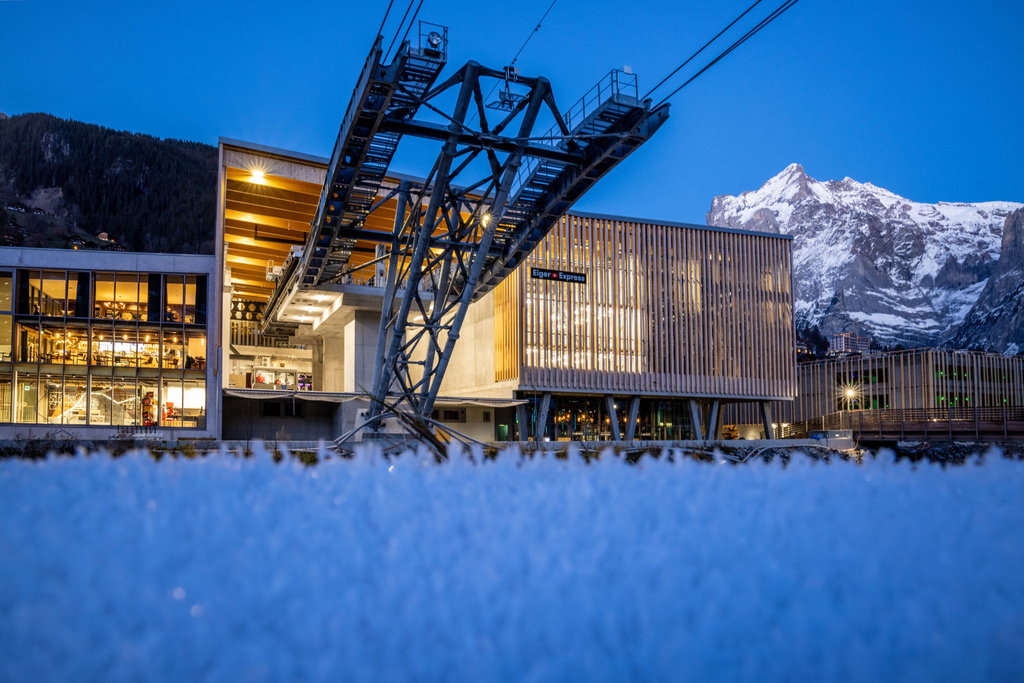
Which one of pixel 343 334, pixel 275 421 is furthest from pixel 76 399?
pixel 343 334

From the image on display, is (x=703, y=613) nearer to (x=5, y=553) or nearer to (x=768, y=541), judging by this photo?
(x=768, y=541)

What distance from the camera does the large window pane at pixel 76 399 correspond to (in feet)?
105

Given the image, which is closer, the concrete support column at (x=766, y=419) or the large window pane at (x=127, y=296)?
the large window pane at (x=127, y=296)

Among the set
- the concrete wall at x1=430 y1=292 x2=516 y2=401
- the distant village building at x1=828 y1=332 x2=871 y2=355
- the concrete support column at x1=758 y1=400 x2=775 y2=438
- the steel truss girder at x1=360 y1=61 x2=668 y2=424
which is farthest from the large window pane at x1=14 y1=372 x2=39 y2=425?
the distant village building at x1=828 y1=332 x2=871 y2=355

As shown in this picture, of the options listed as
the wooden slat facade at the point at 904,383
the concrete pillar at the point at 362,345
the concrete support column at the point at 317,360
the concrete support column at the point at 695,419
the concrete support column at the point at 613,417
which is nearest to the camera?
the concrete pillar at the point at 362,345

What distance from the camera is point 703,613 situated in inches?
34.1

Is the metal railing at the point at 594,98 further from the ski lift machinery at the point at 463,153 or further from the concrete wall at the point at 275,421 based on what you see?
the concrete wall at the point at 275,421

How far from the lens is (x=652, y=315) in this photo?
4788 centimetres

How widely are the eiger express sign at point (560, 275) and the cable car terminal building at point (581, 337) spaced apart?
10cm

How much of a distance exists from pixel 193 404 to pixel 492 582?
117ft

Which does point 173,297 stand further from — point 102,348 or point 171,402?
point 171,402

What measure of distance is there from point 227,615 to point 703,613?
581 millimetres

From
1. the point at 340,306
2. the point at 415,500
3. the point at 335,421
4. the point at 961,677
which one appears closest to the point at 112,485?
the point at 415,500

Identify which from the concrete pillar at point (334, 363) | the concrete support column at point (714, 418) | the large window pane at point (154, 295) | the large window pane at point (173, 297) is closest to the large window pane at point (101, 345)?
the large window pane at point (154, 295)
